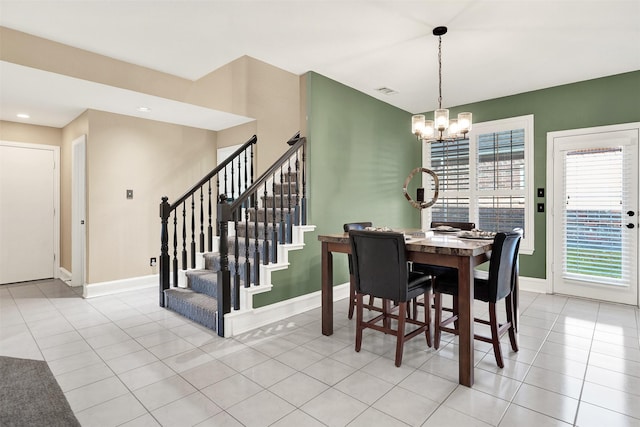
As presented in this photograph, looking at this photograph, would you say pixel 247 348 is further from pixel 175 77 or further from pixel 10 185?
pixel 10 185

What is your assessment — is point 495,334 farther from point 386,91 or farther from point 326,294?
point 386,91

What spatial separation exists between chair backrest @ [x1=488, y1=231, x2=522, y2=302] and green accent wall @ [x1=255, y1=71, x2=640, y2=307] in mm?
1996

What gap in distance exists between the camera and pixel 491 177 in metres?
5.03

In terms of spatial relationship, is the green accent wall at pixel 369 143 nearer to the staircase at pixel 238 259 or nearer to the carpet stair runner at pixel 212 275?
the staircase at pixel 238 259

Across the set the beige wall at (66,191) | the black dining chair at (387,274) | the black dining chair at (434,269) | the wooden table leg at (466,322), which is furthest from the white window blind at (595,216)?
the beige wall at (66,191)

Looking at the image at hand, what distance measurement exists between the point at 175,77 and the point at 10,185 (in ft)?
10.1

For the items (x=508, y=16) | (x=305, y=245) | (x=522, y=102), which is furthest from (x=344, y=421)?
(x=522, y=102)

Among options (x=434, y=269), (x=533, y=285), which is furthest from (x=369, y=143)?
(x=533, y=285)

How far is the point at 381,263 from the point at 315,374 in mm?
914

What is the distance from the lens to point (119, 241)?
462 centimetres

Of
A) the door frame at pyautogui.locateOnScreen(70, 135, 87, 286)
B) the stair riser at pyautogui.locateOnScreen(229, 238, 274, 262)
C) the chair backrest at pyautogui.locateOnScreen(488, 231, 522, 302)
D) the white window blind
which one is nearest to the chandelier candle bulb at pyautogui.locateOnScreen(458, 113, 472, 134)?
the chair backrest at pyautogui.locateOnScreen(488, 231, 522, 302)

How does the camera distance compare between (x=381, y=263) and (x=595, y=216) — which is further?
(x=595, y=216)

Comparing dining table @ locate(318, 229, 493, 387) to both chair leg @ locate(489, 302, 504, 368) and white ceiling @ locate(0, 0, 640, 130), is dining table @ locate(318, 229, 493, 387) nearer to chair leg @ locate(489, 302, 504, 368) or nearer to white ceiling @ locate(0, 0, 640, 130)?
chair leg @ locate(489, 302, 504, 368)

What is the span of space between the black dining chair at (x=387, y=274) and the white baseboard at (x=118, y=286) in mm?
3449
